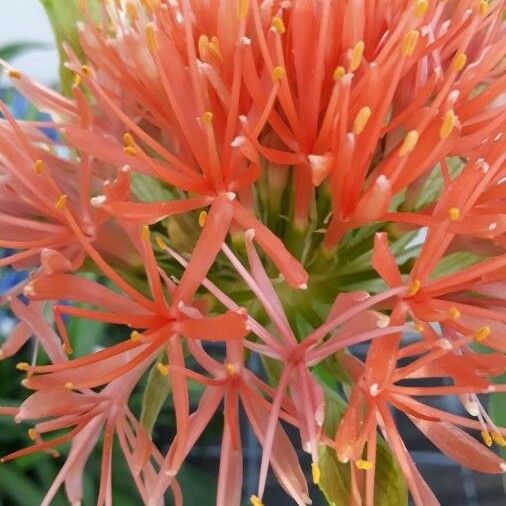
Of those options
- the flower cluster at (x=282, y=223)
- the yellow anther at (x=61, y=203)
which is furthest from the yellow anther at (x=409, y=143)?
the yellow anther at (x=61, y=203)

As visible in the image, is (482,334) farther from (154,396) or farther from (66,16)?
(66,16)

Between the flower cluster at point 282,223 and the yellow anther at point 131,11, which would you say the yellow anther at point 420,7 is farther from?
the yellow anther at point 131,11

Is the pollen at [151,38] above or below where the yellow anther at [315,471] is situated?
above

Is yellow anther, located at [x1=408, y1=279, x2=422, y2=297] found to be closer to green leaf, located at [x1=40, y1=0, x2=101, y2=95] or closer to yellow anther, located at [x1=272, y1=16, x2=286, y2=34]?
yellow anther, located at [x1=272, y1=16, x2=286, y2=34]

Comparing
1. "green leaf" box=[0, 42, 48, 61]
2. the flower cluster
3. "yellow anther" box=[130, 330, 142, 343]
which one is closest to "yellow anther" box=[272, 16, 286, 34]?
the flower cluster

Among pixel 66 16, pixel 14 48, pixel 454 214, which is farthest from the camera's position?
pixel 14 48

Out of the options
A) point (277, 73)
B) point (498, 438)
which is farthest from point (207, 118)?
point (498, 438)

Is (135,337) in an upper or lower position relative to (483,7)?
lower
